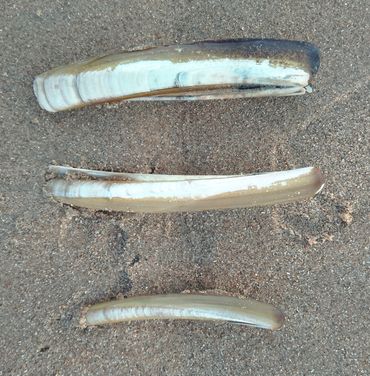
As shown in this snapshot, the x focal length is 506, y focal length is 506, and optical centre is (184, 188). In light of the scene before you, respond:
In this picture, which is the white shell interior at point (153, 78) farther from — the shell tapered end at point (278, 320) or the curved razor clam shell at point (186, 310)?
the shell tapered end at point (278, 320)

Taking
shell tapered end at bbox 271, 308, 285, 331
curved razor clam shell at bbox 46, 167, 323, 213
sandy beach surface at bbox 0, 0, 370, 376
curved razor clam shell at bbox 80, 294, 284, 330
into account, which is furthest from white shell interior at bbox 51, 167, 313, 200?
shell tapered end at bbox 271, 308, 285, 331

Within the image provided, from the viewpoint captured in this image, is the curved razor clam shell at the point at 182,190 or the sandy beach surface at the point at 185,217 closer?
the curved razor clam shell at the point at 182,190

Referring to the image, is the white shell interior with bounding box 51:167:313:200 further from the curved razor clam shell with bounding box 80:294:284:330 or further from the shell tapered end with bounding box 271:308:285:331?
the shell tapered end with bounding box 271:308:285:331

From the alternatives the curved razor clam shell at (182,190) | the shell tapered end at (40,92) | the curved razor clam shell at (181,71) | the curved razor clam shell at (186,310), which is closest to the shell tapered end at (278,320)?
the curved razor clam shell at (186,310)

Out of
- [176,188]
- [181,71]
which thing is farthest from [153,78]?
[176,188]

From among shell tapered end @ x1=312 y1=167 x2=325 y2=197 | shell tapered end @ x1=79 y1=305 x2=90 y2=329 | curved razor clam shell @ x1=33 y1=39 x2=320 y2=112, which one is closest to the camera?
curved razor clam shell @ x1=33 y1=39 x2=320 y2=112

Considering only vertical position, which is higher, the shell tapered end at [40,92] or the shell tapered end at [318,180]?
the shell tapered end at [40,92]

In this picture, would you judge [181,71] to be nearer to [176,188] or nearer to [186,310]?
[176,188]
